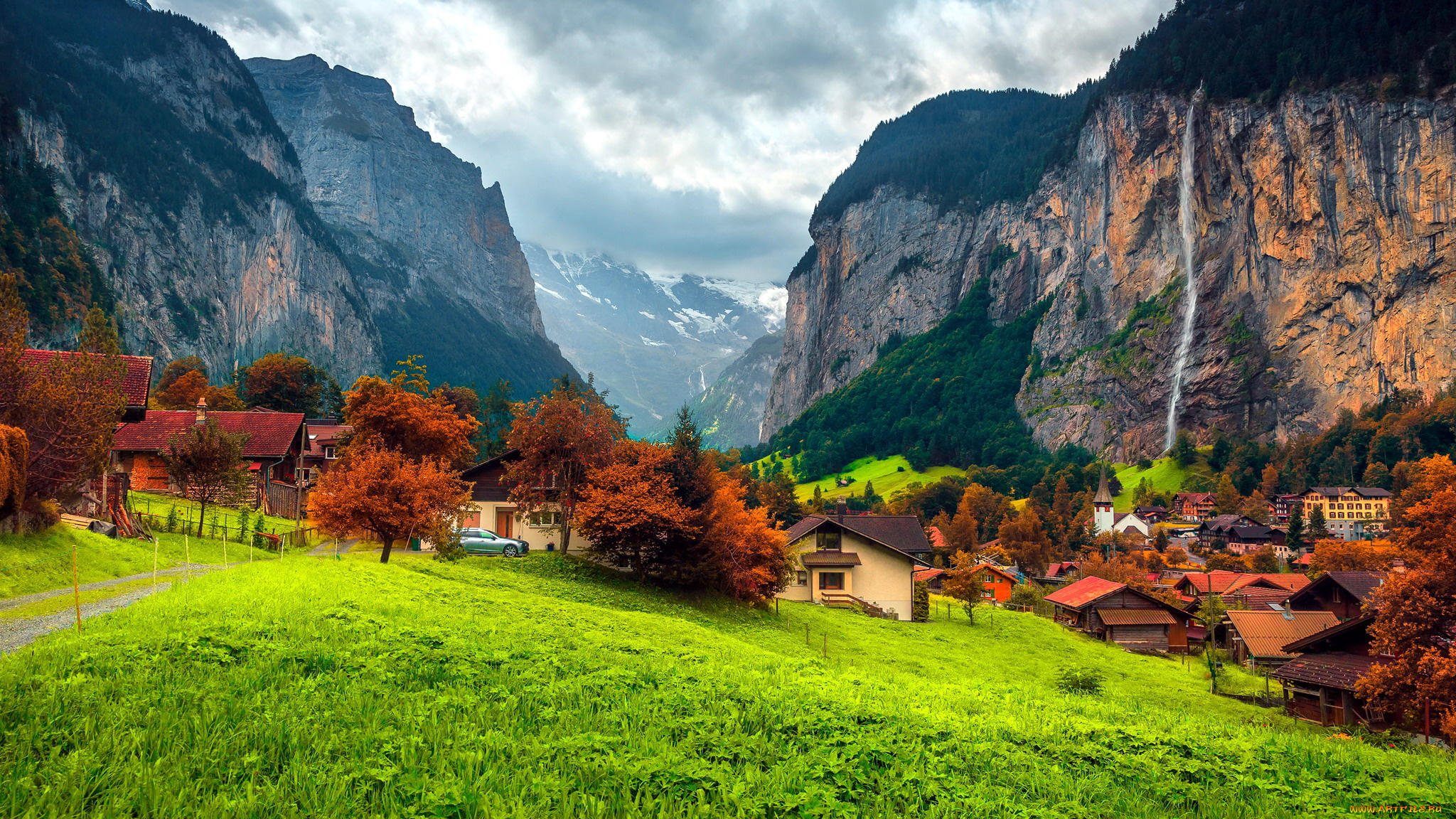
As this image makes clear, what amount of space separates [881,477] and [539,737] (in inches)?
6962

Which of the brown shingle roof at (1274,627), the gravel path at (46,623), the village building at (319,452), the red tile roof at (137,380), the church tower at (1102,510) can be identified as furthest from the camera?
the church tower at (1102,510)

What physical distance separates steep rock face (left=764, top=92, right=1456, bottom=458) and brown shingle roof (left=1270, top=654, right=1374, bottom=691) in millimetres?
132681

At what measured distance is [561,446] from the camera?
116 feet

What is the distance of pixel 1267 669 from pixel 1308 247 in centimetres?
13347

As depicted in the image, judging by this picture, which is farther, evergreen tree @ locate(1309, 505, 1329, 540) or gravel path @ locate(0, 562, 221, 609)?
evergreen tree @ locate(1309, 505, 1329, 540)

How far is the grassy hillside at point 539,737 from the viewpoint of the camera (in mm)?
5910

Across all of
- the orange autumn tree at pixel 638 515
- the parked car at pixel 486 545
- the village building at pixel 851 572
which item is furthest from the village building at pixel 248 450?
the village building at pixel 851 572

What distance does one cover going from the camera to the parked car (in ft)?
118

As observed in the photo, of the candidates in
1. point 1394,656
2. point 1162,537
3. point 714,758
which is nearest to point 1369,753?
point 714,758

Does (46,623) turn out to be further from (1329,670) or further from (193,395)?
(193,395)

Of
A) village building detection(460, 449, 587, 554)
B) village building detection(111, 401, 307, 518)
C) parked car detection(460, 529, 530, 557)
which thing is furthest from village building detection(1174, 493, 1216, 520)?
village building detection(111, 401, 307, 518)

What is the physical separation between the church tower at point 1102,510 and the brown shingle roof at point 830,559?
84970mm

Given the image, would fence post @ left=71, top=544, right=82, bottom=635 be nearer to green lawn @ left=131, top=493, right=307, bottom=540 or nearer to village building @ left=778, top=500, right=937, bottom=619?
green lawn @ left=131, top=493, right=307, bottom=540

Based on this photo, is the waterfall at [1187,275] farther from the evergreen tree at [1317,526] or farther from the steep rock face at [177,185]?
the steep rock face at [177,185]
